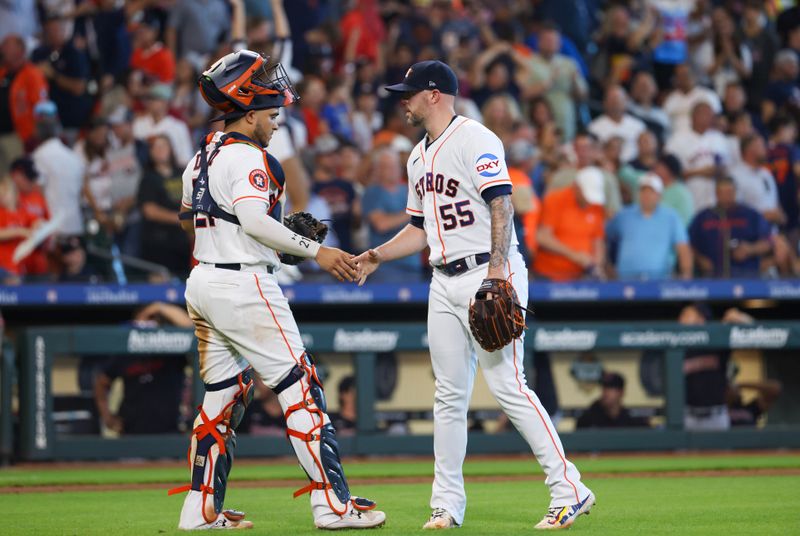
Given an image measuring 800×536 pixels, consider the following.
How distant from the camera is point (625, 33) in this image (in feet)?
54.4

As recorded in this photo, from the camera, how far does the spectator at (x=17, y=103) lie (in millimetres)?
13289

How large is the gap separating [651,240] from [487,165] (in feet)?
21.9

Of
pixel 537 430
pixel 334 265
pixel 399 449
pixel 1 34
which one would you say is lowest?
pixel 399 449

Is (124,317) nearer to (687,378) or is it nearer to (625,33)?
(687,378)

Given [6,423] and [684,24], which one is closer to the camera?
[6,423]

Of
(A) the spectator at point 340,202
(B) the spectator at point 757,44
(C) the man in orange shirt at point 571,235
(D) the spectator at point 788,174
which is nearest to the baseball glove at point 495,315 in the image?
(C) the man in orange shirt at point 571,235

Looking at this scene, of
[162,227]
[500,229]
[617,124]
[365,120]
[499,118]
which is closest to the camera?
[500,229]

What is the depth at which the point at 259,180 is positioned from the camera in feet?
19.9

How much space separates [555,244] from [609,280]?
0.64 meters

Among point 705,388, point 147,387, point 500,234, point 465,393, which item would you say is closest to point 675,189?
point 705,388

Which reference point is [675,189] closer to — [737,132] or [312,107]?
[737,132]

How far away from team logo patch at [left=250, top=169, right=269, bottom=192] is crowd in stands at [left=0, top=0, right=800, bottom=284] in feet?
16.9

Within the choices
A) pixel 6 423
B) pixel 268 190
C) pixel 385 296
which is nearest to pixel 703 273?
pixel 385 296

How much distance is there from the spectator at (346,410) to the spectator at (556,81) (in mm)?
4938
